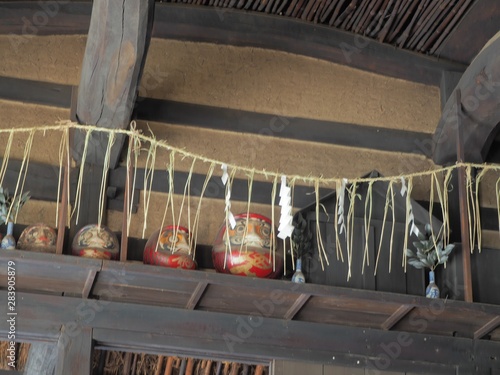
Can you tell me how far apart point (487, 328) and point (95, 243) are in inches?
80.4

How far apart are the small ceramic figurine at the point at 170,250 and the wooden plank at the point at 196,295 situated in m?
0.15

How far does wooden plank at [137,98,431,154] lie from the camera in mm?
5379

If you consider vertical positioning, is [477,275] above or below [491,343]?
above

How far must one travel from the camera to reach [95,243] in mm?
4609

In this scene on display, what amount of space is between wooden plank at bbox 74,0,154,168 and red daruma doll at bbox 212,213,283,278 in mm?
732

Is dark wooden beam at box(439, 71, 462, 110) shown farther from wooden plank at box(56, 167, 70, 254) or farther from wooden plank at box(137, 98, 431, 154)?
wooden plank at box(56, 167, 70, 254)

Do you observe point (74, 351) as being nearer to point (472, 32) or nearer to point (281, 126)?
point (281, 126)

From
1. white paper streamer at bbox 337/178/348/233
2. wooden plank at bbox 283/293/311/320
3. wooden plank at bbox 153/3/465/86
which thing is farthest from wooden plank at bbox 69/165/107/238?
white paper streamer at bbox 337/178/348/233

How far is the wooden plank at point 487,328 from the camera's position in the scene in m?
4.84

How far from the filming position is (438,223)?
17.2ft

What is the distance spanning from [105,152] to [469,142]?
2028 millimetres

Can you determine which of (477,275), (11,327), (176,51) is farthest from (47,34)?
(477,275)

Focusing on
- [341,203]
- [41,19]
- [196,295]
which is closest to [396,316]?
[341,203]

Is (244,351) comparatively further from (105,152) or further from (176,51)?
(176,51)
